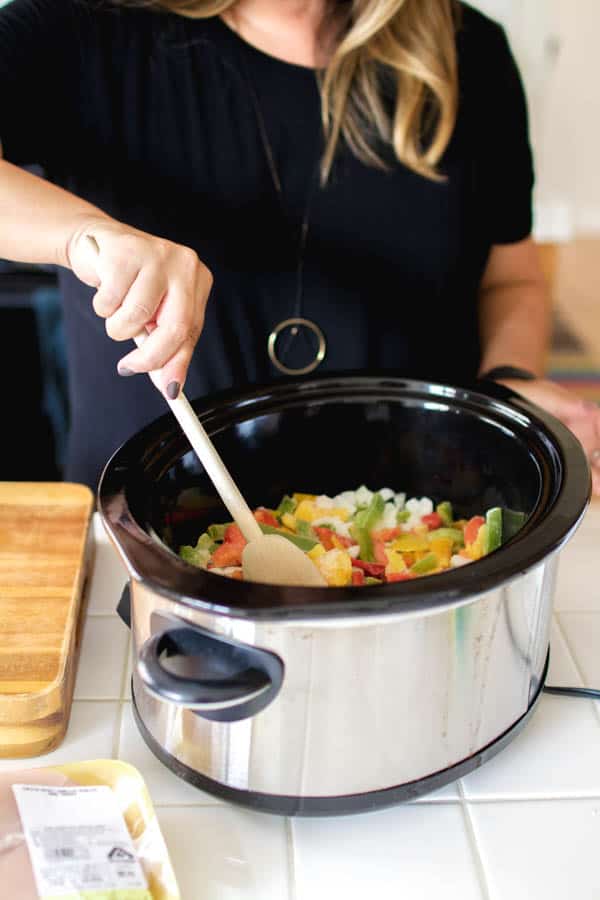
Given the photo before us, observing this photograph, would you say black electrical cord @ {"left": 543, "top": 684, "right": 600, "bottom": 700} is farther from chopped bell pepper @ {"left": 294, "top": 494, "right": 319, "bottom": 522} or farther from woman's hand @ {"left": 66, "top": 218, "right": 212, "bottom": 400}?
woman's hand @ {"left": 66, "top": 218, "right": 212, "bottom": 400}

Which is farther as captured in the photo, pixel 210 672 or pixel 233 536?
pixel 233 536

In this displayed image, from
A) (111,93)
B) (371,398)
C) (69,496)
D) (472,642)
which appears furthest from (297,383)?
(111,93)

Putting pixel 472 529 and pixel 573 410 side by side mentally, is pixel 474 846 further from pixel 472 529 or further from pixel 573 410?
pixel 573 410

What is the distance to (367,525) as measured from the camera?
947 millimetres

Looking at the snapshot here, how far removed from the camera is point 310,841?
720 mm

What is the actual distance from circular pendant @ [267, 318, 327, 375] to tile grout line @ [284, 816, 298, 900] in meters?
0.68

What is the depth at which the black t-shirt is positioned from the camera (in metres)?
1.20

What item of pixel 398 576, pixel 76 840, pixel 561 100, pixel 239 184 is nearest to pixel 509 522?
pixel 398 576

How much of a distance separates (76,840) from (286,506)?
42cm

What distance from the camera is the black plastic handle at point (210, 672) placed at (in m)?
0.62

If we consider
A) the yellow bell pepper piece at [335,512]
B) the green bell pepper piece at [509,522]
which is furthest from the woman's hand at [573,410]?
the yellow bell pepper piece at [335,512]

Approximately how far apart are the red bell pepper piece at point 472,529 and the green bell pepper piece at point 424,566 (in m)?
0.06

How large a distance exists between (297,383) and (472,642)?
0.37 metres

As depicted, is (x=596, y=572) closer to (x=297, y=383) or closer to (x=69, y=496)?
(x=297, y=383)
